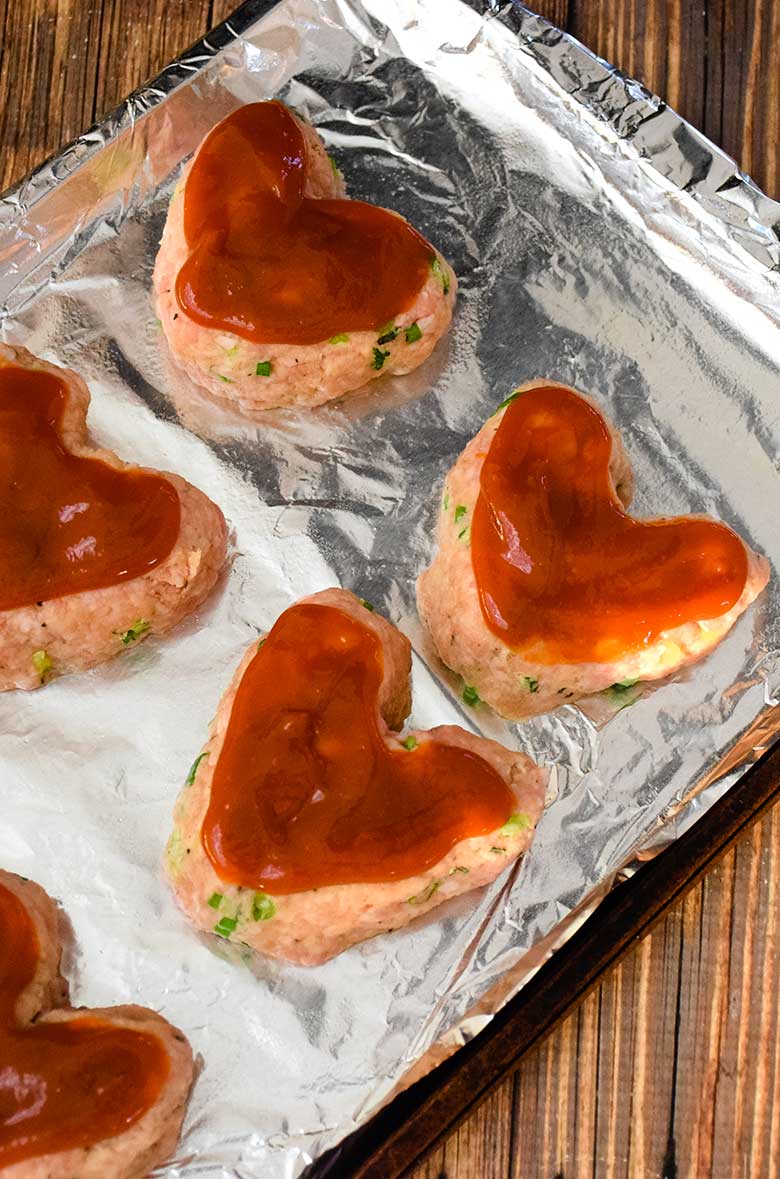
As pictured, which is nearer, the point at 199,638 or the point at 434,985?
the point at 434,985

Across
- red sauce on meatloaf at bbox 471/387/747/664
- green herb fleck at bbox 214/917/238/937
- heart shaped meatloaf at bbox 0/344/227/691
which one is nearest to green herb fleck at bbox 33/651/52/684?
heart shaped meatloaf at bbox 0/344/227/691

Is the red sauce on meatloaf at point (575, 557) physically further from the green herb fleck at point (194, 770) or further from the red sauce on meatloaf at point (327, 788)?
the green herb fleck at point (194, 770)

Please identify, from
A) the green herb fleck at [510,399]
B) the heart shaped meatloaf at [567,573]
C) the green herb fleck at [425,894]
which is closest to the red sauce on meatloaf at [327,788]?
the green herb fleck at [425,894]

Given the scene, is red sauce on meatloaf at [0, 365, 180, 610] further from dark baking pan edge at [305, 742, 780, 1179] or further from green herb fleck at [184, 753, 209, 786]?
dark baking pan edge at [305, 742, 780, 1179]

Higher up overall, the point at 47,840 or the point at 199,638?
the point at 199,638

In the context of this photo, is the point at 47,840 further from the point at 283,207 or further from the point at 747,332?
the point at 747,332

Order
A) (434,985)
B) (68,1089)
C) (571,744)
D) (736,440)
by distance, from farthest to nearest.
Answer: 1. (736,440)
2. (571,744)
3. (434,985)
4. (68,1089)

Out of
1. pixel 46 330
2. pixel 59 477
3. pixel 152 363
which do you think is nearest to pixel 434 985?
pixel 59 477

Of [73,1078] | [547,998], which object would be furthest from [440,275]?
[73,1078]
